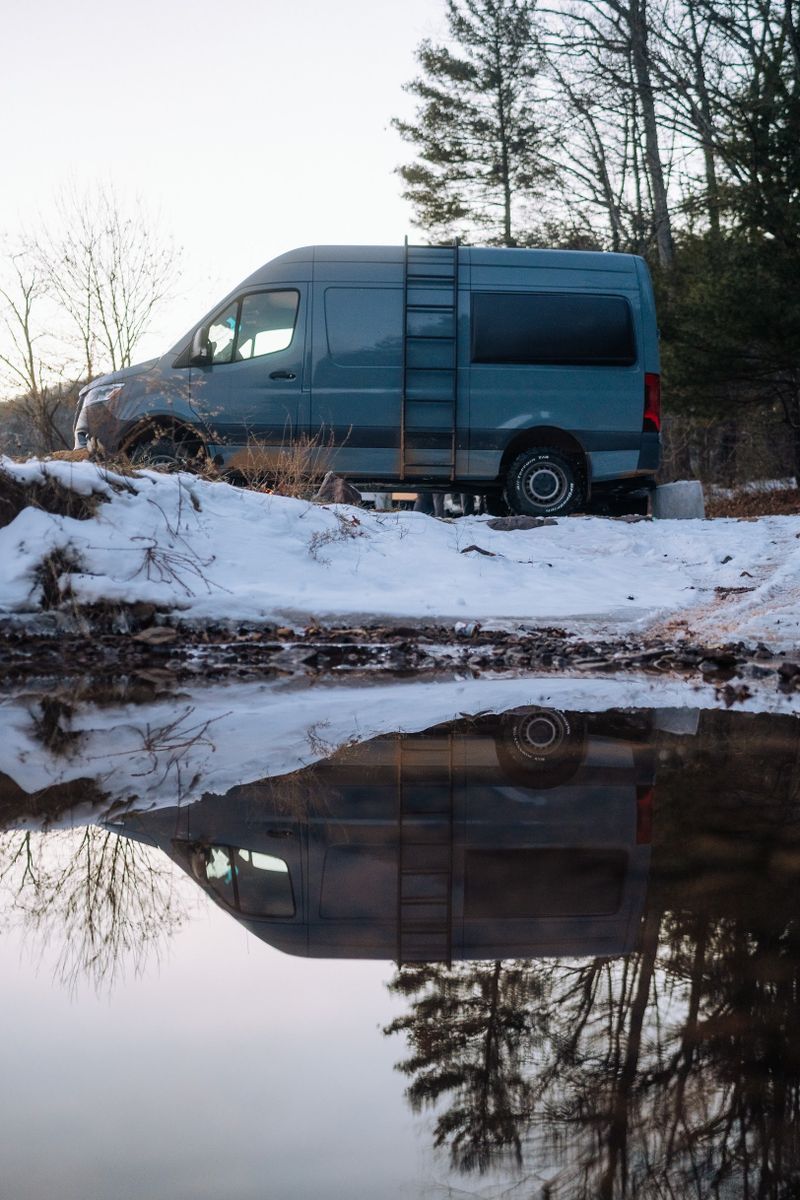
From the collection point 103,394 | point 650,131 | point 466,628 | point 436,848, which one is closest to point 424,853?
point 436,848

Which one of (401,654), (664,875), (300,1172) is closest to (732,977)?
(664,875)

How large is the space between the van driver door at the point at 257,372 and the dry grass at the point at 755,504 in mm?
6955

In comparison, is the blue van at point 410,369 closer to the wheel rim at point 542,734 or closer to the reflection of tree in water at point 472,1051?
the wheel rim at point 542,734

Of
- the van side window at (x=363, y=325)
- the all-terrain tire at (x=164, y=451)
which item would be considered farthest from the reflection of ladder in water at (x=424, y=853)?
the van side window at (x=363, y=325)

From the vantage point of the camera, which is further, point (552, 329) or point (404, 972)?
point (552, 329)

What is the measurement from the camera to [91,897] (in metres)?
2.60

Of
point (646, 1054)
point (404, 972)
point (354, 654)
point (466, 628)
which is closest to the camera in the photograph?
point (646, 1054)

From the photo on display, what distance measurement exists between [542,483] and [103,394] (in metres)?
4.37

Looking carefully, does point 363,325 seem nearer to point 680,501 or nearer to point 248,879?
point 680,501

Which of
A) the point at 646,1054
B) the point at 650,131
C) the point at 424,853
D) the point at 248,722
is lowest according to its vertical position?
the point at 646,1054

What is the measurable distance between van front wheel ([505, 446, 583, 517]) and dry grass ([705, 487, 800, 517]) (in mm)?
4490

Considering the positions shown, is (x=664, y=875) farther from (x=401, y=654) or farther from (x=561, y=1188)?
(x=401, y=654)

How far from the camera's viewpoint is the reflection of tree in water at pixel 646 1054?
1.54m

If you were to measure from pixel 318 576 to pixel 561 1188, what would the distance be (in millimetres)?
6701
